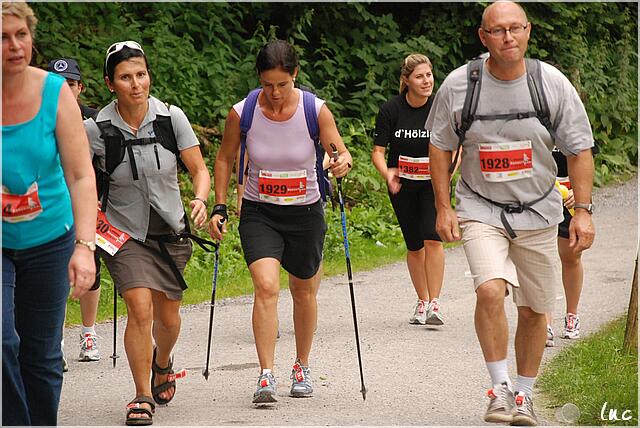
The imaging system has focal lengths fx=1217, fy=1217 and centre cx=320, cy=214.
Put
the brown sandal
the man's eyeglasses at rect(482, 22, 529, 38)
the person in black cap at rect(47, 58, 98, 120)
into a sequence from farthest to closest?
1. the person in black cap at rect(47, 58, 98, 120)
2. the brown sandal
3. the man's eyeglasses at rect(482, 22, 529, 38)

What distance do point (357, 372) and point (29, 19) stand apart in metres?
3.87

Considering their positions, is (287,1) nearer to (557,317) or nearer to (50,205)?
(557,317)

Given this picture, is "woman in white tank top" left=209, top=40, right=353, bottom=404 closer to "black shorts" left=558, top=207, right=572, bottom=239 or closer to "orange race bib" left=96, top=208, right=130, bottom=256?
"orange race bib" left=96, top=208, right=130, bottom=256

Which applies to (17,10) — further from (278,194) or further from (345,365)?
(345,365)

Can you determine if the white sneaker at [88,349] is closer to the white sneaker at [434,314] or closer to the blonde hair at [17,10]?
the white sneaker at [434,314]

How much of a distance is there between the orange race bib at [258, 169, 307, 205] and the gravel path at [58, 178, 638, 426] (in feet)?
3.96

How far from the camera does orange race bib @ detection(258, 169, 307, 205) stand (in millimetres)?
7320

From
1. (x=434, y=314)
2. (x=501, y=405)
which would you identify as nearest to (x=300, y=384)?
(x=501, y=405)

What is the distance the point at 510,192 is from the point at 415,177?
3509 mm

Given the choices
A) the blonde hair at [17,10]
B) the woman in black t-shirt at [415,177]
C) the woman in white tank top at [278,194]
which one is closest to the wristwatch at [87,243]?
the blonde hair at [17,10]

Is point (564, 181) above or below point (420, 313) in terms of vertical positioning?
above

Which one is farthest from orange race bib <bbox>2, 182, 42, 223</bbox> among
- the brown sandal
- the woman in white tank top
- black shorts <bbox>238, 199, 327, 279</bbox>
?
black shorts <bbox>238, 199, 327, 279</bbox>

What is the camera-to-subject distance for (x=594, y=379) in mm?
7316

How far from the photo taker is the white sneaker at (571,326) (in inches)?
368
